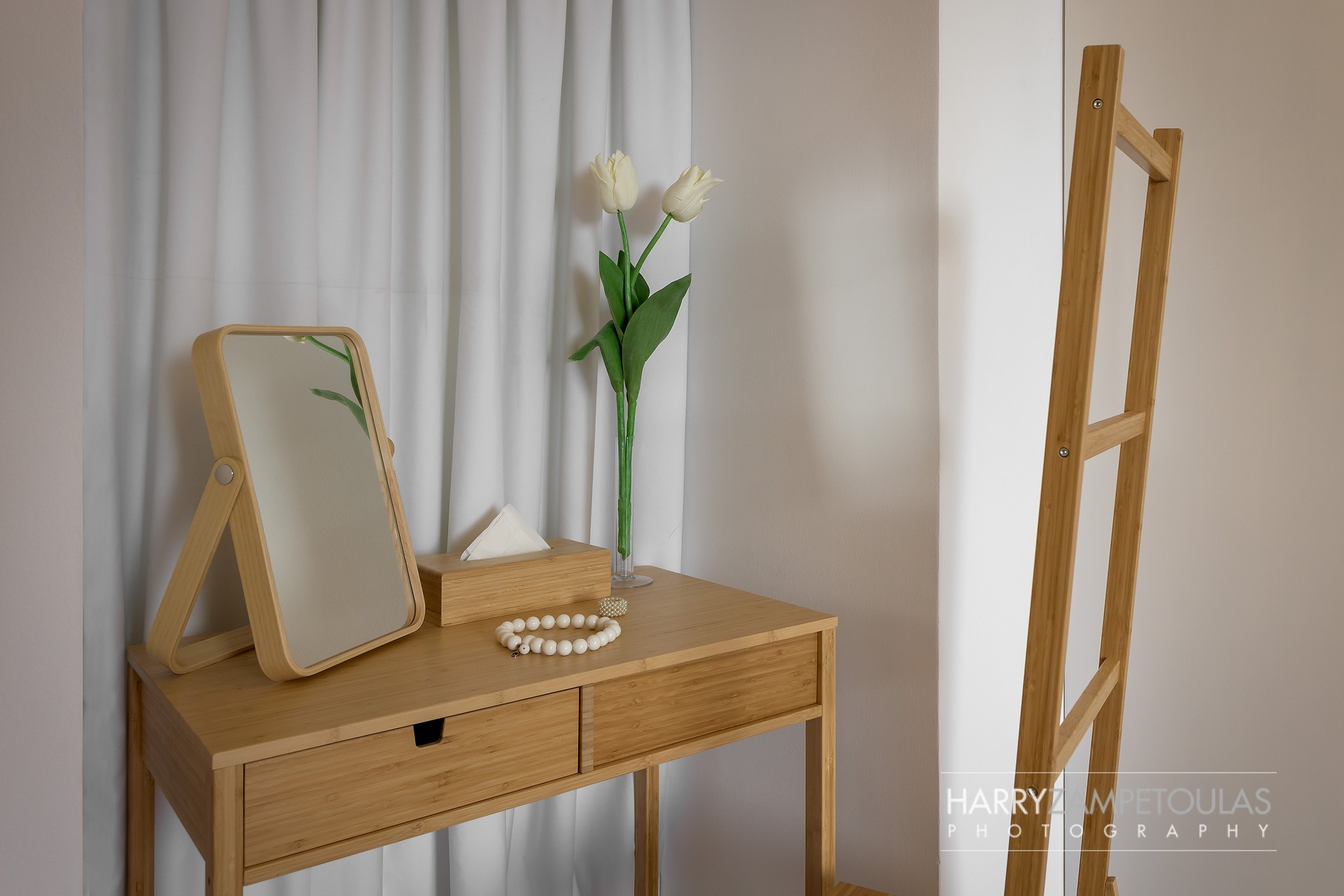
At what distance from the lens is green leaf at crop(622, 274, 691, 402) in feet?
5.11

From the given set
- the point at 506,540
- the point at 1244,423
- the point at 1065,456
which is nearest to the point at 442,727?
the point at 506,540

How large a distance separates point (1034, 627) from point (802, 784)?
2.76 feet

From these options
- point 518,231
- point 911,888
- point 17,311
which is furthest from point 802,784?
point 17,311

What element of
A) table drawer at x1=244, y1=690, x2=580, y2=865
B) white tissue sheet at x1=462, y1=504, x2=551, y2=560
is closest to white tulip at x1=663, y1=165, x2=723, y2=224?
white tissue sheet at x1=462, y1=504, x2=551, y2=560

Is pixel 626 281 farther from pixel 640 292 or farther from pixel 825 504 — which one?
pixel 825 504

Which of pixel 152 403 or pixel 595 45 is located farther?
pixel 595 45

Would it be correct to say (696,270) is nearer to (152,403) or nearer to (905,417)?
(905,417)

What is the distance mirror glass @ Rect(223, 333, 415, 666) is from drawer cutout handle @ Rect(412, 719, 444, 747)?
18 cm

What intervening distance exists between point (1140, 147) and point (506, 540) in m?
1.05

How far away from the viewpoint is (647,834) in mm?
1719

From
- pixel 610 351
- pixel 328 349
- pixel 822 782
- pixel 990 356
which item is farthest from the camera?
pixel 610 351

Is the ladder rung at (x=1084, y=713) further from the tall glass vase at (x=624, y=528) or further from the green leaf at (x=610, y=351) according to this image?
the green leaf at (x=610, y=351)

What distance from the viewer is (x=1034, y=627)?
938 mm

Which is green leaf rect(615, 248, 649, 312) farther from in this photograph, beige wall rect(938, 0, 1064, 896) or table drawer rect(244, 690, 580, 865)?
table drawer rect(244, 690, 580, 865)
